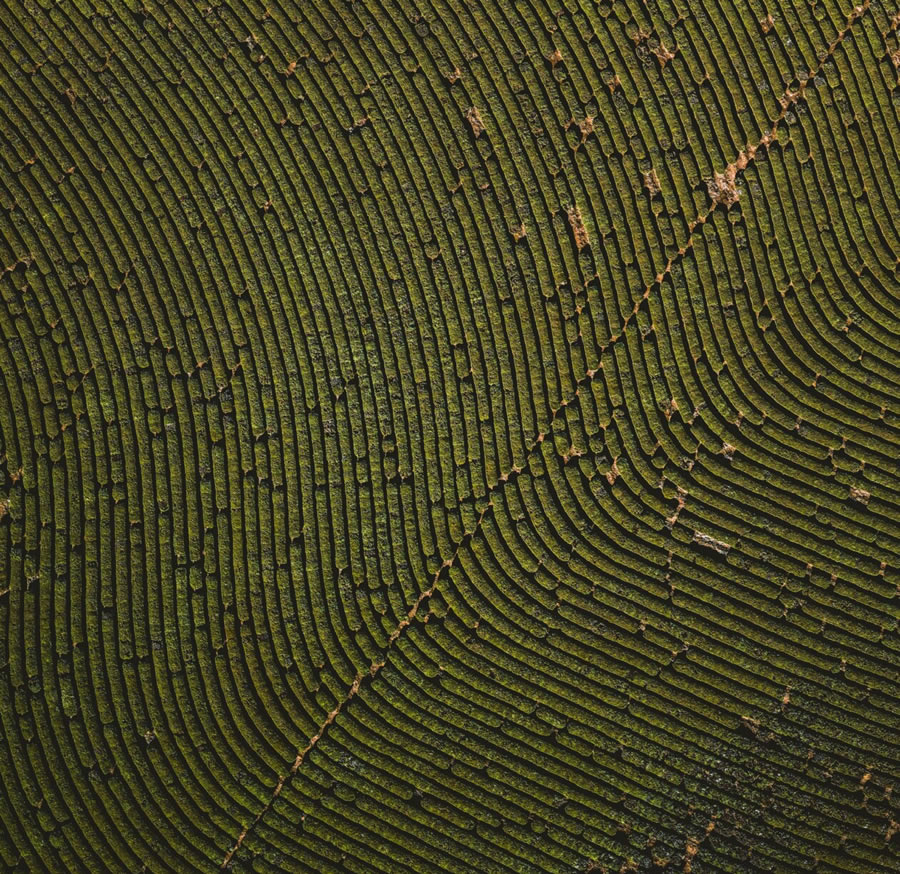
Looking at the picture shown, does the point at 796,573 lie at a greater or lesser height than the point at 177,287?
greater

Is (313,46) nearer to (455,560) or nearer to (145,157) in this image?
(145,157)

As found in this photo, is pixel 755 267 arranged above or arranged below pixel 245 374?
above

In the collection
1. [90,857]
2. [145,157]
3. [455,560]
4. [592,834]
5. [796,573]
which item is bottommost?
[90,857]

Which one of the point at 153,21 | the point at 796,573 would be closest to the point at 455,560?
the point at 796,573

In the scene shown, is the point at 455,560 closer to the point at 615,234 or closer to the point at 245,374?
the point at 245,374

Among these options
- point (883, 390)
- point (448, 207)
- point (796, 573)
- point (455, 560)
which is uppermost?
point (883, 390)

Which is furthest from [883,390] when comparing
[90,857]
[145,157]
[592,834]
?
[90,857]
